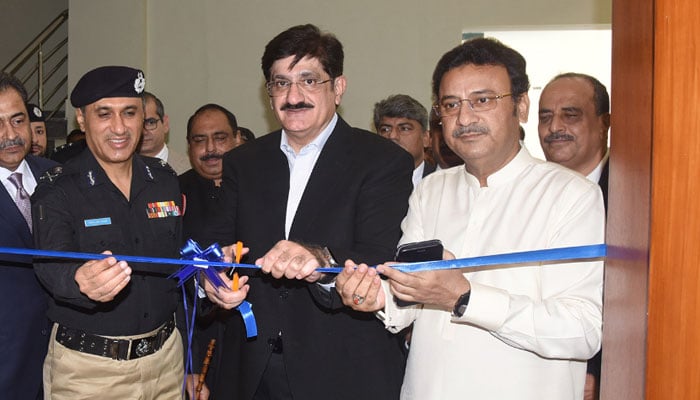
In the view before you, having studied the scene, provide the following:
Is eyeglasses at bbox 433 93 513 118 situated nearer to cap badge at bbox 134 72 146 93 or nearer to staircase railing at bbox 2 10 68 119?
cap badge at bbox 134 72 146 93

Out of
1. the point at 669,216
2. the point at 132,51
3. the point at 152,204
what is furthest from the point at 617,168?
the point at 132,51

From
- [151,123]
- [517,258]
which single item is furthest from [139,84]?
[151,123]

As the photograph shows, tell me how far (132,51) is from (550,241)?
7.29m

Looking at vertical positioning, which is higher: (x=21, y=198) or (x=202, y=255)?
(x=21, y=198)

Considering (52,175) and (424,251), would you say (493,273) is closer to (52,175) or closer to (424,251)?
(424,251)

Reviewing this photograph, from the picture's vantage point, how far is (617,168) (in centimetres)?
107

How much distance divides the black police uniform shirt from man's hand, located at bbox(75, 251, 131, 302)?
0.19 meters

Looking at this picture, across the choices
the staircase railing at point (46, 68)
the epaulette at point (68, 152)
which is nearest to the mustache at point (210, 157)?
the epaulette at point (68, 152)

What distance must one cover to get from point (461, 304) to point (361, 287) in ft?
1.06

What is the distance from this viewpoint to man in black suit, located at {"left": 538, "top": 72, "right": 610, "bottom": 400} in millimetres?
3594

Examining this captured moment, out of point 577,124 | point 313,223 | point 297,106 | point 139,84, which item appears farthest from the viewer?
point 577,124

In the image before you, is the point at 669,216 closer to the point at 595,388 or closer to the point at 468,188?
the point at 468,188

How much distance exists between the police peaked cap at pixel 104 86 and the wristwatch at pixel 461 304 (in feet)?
5.73

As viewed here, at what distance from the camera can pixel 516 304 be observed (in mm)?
1844
